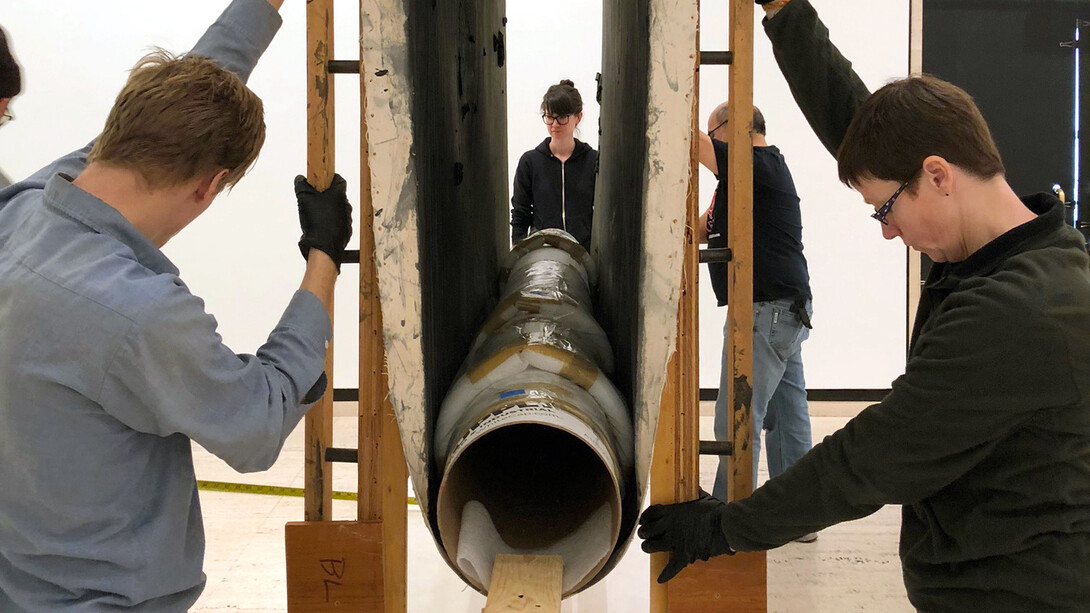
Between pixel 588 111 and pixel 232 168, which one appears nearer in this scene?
pixel 232 168

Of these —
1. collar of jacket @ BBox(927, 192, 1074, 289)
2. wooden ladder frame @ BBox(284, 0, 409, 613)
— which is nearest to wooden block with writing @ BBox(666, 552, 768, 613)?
wooden ladder frame @ BBox(284, 0, 409, 613)

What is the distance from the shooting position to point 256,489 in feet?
12.1

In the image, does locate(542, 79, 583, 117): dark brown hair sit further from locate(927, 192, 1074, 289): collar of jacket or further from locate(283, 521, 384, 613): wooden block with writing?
locate(927, 192, 1074, 289): collar of jacket

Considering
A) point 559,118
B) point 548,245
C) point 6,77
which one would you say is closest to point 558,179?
point 559,118

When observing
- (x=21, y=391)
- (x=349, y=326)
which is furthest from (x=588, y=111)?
(x=21, y=391)

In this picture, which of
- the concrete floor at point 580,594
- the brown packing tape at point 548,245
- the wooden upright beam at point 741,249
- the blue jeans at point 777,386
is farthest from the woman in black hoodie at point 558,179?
the wooden upright beam at point 741,249

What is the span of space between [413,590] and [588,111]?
2.79m

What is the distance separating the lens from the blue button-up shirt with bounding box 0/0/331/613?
100 cm

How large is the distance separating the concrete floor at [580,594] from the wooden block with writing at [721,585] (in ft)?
3.54

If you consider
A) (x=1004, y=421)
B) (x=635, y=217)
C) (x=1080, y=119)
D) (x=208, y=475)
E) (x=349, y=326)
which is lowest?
(x=208, y=475)

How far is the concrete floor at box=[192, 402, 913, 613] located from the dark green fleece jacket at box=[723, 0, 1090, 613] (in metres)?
1.47

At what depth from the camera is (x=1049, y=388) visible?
103cm

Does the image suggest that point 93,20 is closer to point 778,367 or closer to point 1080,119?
point 778,367

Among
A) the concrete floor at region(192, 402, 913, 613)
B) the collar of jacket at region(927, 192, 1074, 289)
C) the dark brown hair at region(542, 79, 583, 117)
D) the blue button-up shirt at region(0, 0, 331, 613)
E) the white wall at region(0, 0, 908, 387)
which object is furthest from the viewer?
Result: the white wall at region(0, 0, 908, 387)
